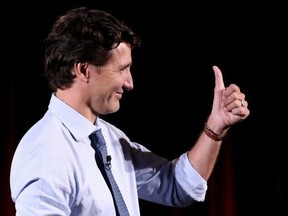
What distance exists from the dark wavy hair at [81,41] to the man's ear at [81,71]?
1 cm

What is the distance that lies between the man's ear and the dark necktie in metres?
0.15

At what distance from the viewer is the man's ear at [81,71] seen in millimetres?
1493

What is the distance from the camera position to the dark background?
2.56 meters

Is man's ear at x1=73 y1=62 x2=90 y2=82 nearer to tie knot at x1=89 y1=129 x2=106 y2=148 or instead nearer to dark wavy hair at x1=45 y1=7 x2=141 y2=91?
dark wavy hair at x1=45 y1=7 x2=141 y2=91

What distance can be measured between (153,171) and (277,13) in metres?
1.26

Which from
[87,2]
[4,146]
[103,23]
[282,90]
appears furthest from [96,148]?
[282,90]

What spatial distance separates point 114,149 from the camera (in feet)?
5.20

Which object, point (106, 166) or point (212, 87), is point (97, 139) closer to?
point (106, 166)

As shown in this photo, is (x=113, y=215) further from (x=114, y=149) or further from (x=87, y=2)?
(x=87, y=2)

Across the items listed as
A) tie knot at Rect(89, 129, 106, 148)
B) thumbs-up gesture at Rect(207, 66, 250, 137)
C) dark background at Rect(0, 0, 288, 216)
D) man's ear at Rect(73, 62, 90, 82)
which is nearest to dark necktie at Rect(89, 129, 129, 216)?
tie knot at Rect(89, 129, 106, 148)

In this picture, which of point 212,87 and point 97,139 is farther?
point 212,87

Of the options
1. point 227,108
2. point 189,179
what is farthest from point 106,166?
point 227,108

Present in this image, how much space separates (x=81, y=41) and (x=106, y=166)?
1.14 ft

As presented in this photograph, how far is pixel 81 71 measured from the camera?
1.50 meters
